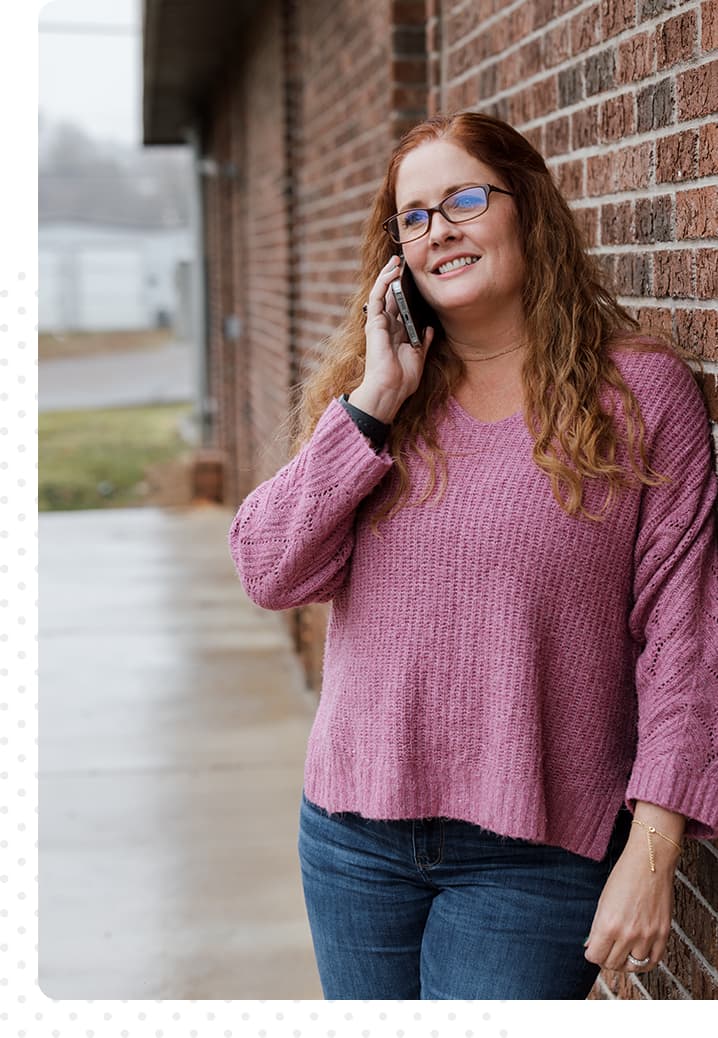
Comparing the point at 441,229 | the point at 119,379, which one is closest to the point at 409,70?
the point at 441,229

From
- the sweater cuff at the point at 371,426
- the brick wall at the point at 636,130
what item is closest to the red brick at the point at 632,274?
the brick wall at the point at 636,130

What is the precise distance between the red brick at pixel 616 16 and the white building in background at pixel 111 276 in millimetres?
19325

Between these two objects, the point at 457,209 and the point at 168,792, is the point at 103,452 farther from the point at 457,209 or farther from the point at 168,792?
the point at 457,209

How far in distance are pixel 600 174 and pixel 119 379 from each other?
24.7m

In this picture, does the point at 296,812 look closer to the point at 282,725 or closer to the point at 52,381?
the point at 282,725

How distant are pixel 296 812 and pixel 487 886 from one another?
3.14m

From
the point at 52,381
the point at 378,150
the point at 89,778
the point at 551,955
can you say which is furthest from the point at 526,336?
the point at 52,381

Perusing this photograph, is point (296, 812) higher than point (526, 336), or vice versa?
point (526, 336)

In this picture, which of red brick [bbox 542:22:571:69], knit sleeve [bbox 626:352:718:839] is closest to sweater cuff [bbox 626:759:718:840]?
knit sleeve [bbox 626:352:718:839]

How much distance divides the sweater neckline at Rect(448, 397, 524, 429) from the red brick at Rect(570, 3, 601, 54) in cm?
84

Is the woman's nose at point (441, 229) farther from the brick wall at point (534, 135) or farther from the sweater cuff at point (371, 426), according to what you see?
the brick wall at point (534, 135)

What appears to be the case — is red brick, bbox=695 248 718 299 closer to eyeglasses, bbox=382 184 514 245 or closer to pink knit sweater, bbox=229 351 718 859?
pink knit sweater, bbox=229 351 718 859

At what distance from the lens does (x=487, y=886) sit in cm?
183

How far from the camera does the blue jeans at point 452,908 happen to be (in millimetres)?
1816
